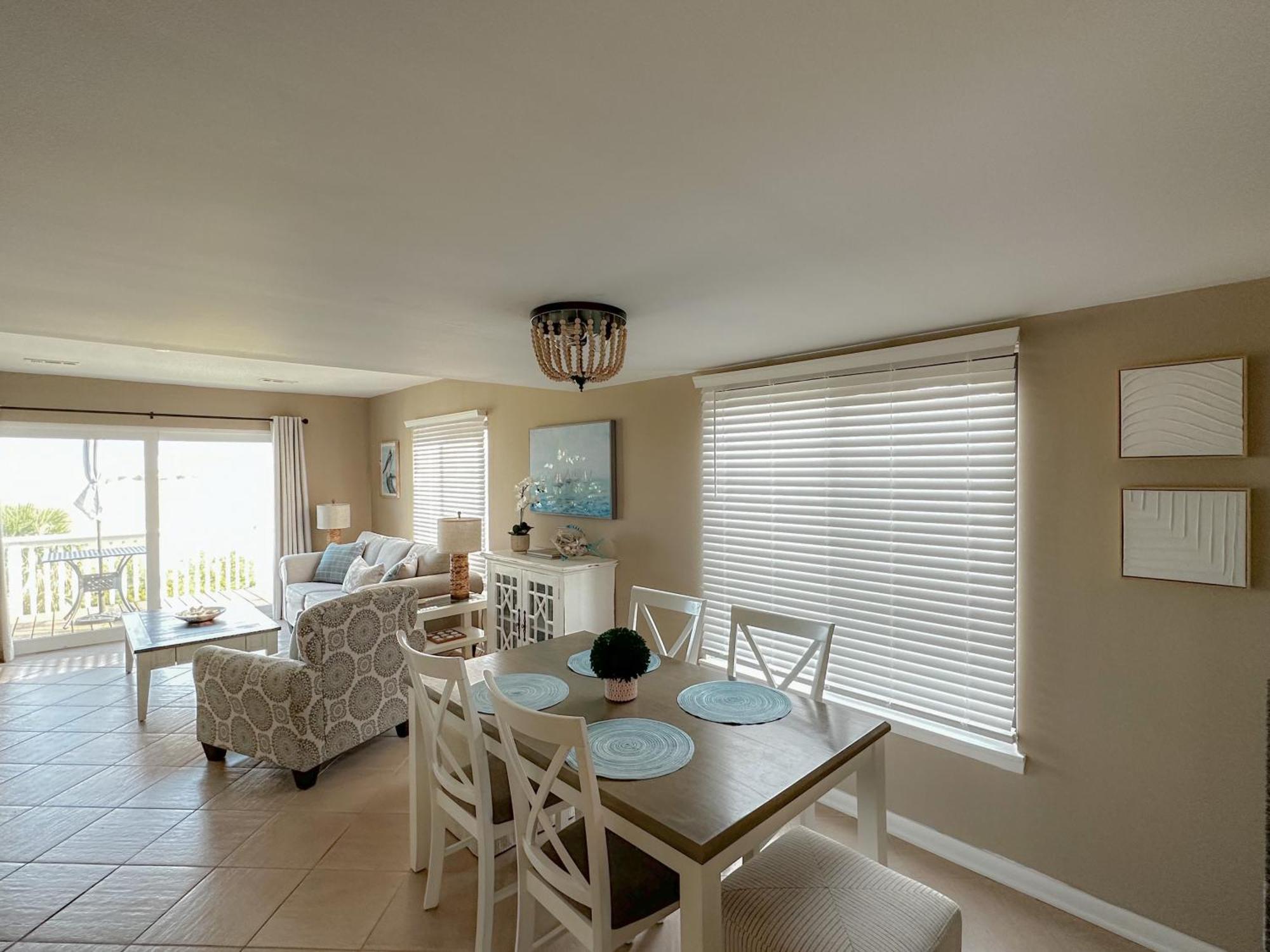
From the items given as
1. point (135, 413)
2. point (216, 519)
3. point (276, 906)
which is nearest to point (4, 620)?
point (216, 519)

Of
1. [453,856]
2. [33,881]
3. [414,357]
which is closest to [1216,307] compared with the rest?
[414,357]

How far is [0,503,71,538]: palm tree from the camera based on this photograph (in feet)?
16.4

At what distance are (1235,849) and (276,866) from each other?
11.2 feet

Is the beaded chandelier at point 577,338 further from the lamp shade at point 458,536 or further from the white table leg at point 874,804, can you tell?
the lamp shade at point 458,536

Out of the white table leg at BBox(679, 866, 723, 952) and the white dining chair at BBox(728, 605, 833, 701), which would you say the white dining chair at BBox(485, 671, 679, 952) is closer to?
the white table leg at BBox(679, 866, 723, 952)

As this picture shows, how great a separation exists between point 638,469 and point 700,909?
263 centimetres

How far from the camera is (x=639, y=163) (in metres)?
1.06

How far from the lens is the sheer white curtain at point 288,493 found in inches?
243

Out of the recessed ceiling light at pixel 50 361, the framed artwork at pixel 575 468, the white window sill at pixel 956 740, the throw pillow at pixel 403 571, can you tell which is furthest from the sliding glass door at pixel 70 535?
the white window sill at pixel 956 740

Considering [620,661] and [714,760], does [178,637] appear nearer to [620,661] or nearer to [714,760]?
[620,661]

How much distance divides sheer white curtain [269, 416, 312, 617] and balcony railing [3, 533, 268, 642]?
866mm

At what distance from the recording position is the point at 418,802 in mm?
2291

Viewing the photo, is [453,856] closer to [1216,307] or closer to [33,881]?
[33,881]

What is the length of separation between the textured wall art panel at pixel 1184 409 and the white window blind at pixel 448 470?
418 centimetres
